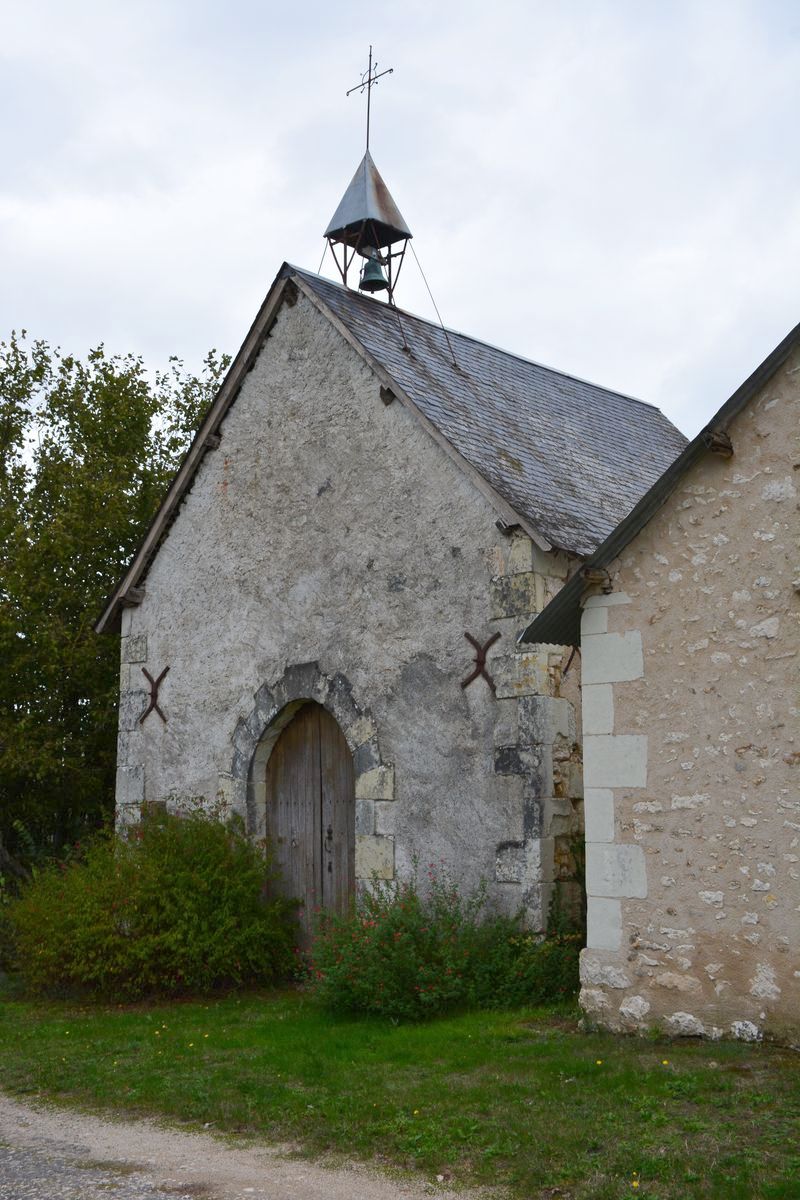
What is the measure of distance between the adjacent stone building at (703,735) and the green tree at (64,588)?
8.52 metres

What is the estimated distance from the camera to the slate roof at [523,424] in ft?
32.8

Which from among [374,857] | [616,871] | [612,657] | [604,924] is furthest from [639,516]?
[374,857]

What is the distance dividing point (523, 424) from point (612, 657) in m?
4.63

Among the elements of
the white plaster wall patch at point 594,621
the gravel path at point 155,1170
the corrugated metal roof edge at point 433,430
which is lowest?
the gravel path at point 155,1170

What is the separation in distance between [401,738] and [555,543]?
2.09 metres

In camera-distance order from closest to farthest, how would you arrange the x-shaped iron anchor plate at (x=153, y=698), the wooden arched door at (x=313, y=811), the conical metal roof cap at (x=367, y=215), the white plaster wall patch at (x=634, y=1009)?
the white plaster wall patch at (x=634, y=1009)
the wooden arched door at (x=313, y=811)
the x-shaped iron anchor plate at (x=153, y=698)
the conical metal roof cap at (x=367, y=215)

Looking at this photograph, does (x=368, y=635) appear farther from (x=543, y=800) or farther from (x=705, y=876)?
(x=705, y=876)

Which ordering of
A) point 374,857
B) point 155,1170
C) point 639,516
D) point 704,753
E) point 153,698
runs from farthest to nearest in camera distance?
point 153,698 < point 374,857 < point 639,516 < point 704,753 < point 155,1170

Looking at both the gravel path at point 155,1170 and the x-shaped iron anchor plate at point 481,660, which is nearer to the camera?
the gravel path at point 155,1170

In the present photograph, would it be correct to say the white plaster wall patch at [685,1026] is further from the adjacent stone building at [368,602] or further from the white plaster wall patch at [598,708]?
the adjacent stone building at [368,602]

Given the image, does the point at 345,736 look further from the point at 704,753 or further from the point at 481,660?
the point at 704,753

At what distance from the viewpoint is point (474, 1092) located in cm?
607

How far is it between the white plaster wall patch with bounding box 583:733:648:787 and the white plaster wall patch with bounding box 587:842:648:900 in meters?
0.40

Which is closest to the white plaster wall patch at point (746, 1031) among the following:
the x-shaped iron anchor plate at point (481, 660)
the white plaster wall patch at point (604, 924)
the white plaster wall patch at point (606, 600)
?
the white plaster wall patch at point (604, 924)
